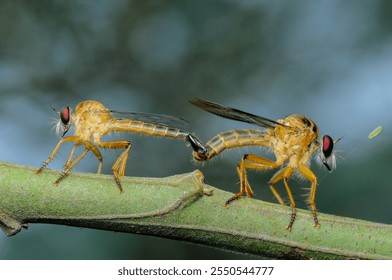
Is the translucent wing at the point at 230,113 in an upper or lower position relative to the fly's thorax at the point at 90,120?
lower

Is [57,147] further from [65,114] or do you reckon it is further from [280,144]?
[280,144]

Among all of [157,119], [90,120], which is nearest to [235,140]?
[157,119]

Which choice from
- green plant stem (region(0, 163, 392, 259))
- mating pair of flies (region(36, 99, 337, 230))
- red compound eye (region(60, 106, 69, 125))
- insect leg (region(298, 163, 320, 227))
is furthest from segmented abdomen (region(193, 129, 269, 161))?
green plant stem (region(0, 163, 392, 259))

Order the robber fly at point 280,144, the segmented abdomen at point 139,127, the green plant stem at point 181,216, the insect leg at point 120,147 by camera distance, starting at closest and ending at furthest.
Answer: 1. the green plant stem at point 181,216
2. the insect leg at point 120,147
3. the robber fly at point 280,144
4. the segmented abdomen at point 139,127

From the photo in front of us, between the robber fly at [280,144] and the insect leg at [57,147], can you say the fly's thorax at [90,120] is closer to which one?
the insect leg at [57,147]

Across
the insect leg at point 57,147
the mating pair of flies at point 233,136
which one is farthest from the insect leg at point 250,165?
the insect leg at point 57,147

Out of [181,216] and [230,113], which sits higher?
[230,113]

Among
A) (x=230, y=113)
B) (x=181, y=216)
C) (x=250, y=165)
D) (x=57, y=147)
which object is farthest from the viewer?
(x=250, y=165)
